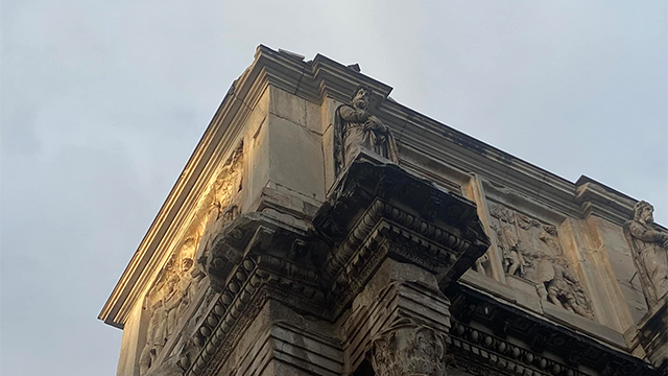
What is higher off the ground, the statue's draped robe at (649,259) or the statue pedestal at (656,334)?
the statue's draped robe at (649,259)

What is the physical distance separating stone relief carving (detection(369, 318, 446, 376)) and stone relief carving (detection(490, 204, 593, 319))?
3943 millimetres

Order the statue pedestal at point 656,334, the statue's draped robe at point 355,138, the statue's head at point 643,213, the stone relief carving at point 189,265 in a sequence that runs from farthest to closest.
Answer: the statue's head at point 643,213 < the stone relief carving at point 189,265 < the statue pedestal at point 656,334 < the statue's draped robe at point 355,138

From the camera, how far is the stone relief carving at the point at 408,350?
8.20m

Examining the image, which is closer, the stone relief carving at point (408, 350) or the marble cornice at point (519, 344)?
the stone relief carving at point (408, 350)

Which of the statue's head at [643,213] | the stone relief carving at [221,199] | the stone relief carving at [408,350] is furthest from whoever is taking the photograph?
the statue's head at [643,213]

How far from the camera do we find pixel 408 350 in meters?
8.33

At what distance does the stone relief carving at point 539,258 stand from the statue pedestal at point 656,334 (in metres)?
0.80

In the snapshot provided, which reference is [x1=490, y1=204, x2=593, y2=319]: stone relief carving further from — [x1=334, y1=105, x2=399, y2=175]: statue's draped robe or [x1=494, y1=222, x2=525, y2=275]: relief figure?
[x1=334, y1=105, x2=399, y2=175]: statue's draped robe

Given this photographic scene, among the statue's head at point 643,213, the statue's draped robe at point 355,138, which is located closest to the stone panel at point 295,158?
the statue's draped robe at point 355,138

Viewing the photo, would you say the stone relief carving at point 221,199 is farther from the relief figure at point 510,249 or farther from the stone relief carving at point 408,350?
the stone relief carving at point 408,350

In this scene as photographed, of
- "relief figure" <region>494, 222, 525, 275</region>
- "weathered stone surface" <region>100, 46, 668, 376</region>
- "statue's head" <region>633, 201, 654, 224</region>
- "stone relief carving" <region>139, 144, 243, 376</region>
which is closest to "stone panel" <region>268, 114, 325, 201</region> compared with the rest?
"weathered stone surface" <region>100, 46, 668, 376</region>

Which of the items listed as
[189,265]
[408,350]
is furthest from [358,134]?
[408,350]

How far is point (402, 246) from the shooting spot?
9.30 m

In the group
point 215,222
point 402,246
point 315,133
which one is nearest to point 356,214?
point 402,246
